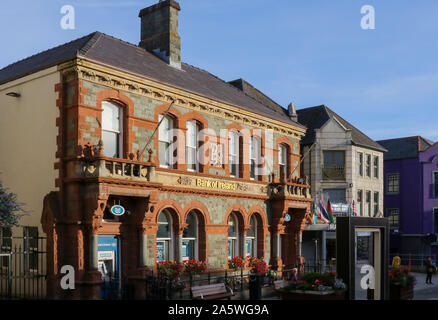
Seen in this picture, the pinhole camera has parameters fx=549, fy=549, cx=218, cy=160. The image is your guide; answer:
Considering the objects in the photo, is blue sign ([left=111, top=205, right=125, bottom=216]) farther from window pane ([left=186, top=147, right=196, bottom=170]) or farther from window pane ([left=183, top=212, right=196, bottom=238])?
window pane ([left=186, top=147, right=196, bottom=170])

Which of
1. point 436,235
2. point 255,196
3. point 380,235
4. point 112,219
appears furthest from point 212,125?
point 436,235

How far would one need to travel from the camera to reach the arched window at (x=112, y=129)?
65.7 ft

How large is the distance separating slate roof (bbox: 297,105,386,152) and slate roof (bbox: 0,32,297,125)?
1049 cm

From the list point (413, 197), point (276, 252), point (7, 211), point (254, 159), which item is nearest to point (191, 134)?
point (254, 159)

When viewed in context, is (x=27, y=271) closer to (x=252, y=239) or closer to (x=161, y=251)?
(x=161, y=251)

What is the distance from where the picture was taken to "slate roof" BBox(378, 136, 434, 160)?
48.0m

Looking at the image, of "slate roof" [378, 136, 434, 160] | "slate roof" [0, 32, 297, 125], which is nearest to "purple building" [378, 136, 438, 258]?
"slate roof" [378, 136, 434, 160]

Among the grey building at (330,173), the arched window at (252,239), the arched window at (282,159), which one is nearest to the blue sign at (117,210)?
the arched window at (252,239)

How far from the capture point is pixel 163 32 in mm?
26516

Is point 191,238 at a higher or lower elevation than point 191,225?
lower

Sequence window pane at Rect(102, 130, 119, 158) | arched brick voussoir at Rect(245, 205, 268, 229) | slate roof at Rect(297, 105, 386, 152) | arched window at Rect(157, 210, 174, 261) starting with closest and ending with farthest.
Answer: window pane at Rect(102, 130, 119, 158)
arched window at Rect(157, 210, 174, 261)
arched brick voussoir at Rect(245, 205, 268, 229)
slate roof at Rect(297, 105, 386, 152)

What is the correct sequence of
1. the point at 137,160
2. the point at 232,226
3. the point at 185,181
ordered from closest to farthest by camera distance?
the point at 137,160 < the point at 185,181 < the point at 232,226

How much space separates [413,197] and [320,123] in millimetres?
13262

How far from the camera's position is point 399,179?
158 ft
